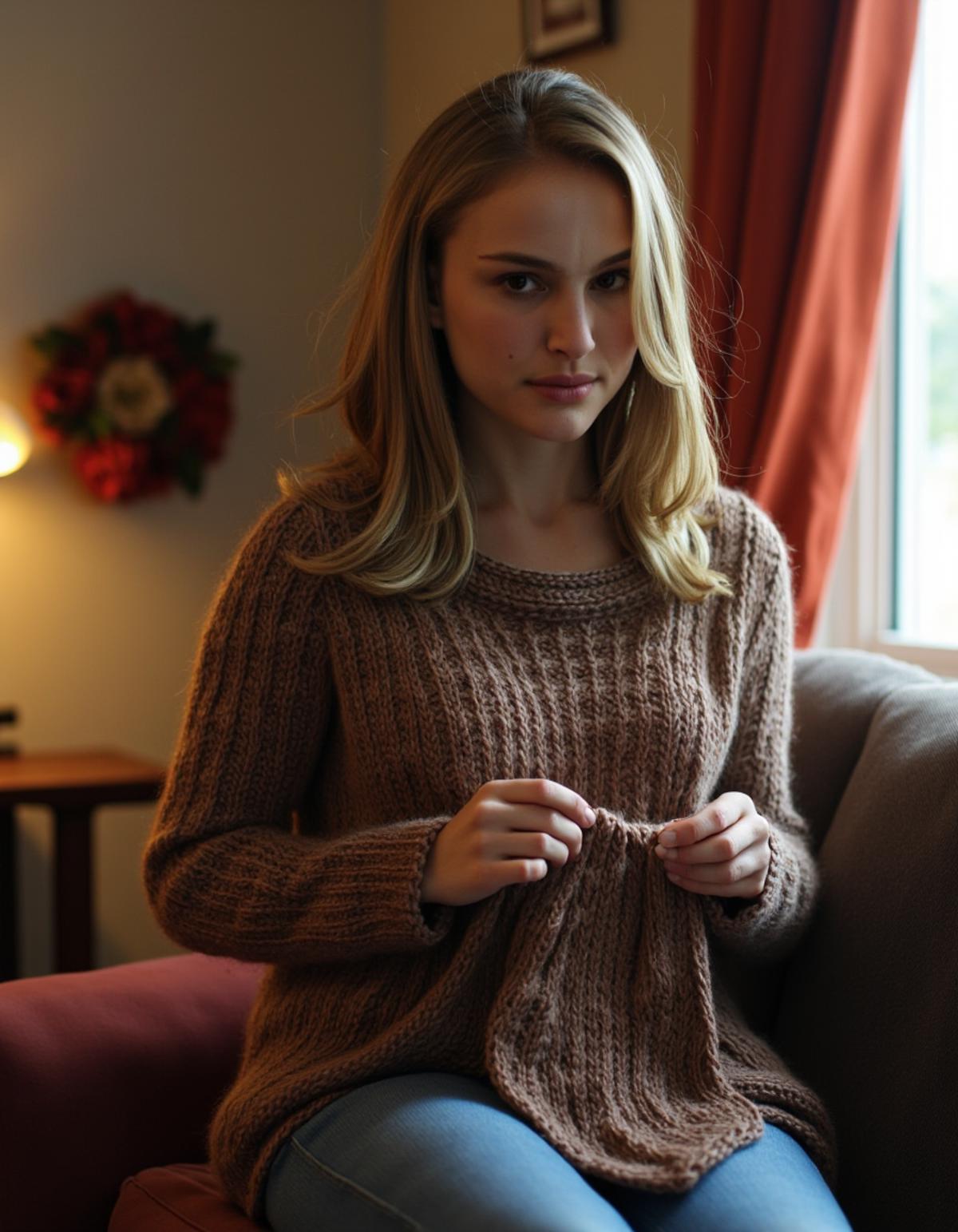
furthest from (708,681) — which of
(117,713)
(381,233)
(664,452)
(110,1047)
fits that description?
(117,713)

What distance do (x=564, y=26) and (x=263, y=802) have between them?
191 cm

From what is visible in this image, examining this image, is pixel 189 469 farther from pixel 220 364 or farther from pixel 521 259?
pixel 521 259

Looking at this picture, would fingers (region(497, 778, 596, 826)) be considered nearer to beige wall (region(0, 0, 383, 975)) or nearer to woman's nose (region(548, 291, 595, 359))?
woman's nose (region(548, 291, 595, 359))

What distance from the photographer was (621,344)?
Answer: 133cm

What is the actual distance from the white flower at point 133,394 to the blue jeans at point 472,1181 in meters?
2.21

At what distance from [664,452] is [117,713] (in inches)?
82.9

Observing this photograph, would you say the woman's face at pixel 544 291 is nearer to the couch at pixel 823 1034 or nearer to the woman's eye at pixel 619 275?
the woman's eye at pixel 619 275

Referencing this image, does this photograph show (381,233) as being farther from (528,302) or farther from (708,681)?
(708,681)

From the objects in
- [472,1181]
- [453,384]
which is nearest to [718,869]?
[472,1181]

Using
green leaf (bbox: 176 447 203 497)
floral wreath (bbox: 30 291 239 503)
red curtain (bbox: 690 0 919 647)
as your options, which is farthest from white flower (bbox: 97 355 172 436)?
red curtain (bbox: 690 0 919 647)

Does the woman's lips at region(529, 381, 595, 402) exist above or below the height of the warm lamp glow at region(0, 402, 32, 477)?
above

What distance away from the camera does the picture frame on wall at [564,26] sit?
2.60 metres

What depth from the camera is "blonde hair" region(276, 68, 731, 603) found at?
132 centimetres

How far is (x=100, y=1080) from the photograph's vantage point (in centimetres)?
142
